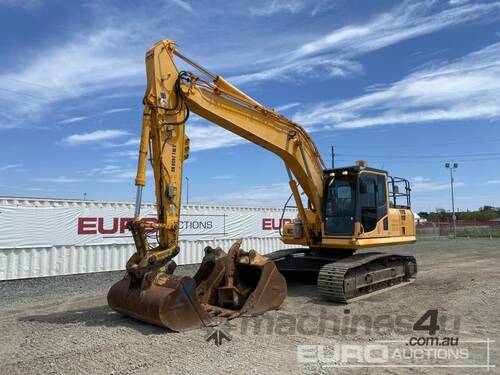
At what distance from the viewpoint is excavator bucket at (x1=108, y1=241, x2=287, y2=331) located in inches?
266

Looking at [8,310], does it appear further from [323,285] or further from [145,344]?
[323,285]

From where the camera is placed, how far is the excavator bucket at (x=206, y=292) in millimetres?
6750

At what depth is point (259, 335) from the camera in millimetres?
6664

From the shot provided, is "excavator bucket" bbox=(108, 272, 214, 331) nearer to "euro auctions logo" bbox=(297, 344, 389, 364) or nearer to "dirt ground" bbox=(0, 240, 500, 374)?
"dirt ground" bbox=(0, 240, 500, 374)

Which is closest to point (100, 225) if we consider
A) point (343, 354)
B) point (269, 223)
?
point (269, 223)

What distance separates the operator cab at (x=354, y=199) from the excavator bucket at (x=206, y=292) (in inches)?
105

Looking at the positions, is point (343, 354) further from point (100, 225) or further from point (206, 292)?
point (100, 225)

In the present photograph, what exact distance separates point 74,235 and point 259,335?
10.4 metres

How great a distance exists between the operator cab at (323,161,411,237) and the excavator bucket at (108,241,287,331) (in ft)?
8.78

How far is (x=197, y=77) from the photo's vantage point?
8.31 meters

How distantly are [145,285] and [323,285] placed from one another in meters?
3.95

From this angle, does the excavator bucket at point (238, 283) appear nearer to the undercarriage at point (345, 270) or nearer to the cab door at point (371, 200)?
the undercarriage at point (345, 270)

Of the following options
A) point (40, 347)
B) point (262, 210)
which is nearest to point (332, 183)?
point (40, 347)

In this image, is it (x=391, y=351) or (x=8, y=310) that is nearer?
(x=391, y=351)
